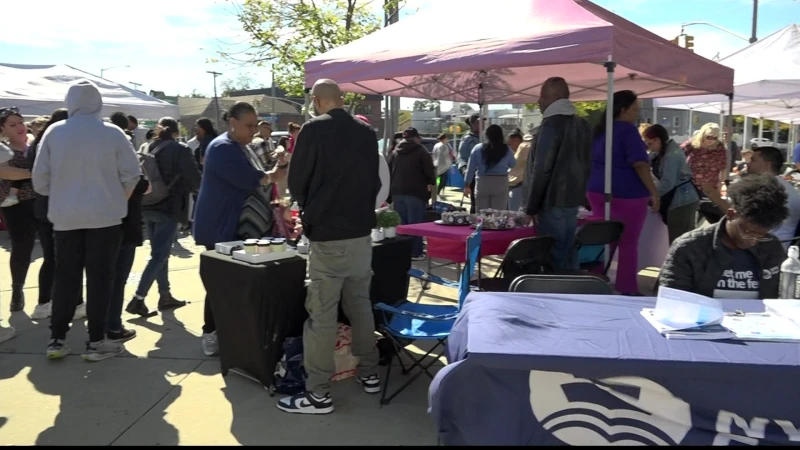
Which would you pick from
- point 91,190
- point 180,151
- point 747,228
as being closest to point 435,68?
point 180,151

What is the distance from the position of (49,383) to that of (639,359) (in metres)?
3.47

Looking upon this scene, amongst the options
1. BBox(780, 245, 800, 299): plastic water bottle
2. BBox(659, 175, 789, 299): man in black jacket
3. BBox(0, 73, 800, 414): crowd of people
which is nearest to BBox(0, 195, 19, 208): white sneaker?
BBox(0, 73, 800, 414): crowd of people

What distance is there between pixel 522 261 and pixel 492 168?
4.06 metres

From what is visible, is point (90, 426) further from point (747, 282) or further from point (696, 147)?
point (696, 147)

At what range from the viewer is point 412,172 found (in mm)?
→ 7168

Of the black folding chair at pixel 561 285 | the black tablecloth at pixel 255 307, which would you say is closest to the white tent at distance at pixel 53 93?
the black tablecloth at pixel 255 307

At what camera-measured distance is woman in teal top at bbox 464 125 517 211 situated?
8148 mm

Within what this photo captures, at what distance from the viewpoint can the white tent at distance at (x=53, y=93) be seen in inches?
381

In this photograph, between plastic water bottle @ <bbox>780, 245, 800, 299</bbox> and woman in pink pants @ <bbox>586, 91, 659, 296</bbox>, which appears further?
woman in pink pants @ <bbox>586, 91, 659, 296</bbox>

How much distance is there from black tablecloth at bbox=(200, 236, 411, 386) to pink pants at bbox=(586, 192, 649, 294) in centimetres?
283

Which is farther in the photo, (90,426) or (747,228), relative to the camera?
(90,426)

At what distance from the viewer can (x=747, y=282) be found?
9.05 ft

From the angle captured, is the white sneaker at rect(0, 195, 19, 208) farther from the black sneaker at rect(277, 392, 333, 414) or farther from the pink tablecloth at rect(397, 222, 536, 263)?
the pink tablecloth at rect(397, 222, 536, 263)

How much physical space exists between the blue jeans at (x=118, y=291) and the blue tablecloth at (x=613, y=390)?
3.08 metres
